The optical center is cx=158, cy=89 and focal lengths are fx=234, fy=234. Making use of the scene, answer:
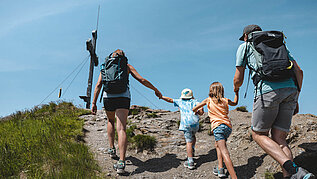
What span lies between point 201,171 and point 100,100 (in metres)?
2.96

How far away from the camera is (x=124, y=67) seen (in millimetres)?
5344

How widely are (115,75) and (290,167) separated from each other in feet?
12.1

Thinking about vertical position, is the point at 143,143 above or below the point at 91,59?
below

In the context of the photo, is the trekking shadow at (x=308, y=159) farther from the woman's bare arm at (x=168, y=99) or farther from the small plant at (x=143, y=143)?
the small plant at (x=143, y=143)

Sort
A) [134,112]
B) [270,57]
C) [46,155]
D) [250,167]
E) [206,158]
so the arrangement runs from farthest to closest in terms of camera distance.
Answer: [134,112], [206,158], [46,155], [250,167], [270,57]

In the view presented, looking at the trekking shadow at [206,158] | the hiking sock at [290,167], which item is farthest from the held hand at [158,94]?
the hiking sock at [290,167]

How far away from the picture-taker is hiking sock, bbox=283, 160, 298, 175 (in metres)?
3.14

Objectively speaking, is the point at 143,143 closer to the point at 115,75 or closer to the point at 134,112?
the point at 115,75

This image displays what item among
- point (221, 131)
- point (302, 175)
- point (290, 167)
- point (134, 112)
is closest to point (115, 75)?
point (221, 131)

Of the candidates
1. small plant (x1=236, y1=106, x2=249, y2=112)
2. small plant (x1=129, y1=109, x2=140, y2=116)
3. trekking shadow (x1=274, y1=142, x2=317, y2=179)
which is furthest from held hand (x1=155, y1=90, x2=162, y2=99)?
small plant (x1=236, y1=106, x2=249, y2=112)

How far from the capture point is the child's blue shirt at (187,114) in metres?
5.72

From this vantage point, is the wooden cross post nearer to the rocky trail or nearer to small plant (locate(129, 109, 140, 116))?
small plant (locate(129, 109, 140, 116))

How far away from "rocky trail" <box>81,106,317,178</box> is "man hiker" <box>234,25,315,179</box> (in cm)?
148

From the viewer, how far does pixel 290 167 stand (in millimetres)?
3170
